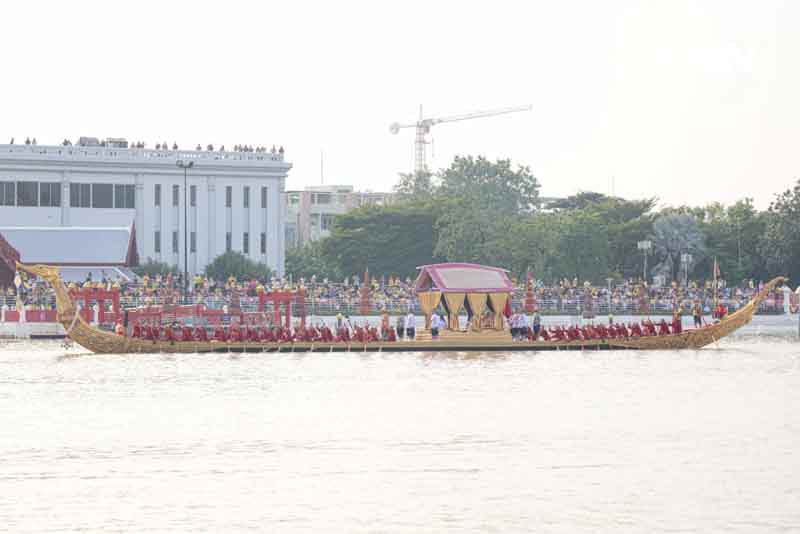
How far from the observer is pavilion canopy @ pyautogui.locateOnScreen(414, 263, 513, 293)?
6400 centimetres

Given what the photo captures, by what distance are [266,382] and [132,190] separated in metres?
49.1

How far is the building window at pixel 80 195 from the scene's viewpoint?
96.9 meters

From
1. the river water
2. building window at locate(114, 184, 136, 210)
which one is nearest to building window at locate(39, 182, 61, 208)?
building window at locate(114, 184, 136, 210)

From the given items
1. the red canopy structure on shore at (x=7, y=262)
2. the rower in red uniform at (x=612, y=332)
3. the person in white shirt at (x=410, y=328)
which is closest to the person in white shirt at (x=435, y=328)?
the person in white shirt at (x=410, y=328)

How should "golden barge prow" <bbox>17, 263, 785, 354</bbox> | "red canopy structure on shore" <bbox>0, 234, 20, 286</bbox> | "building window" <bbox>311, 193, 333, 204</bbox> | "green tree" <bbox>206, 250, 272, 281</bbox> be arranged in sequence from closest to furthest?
1. "golden barge prow" <bbox>17, 263, 785, 354</bbox>
2. "red canopy structure on shore" <bbox>0, 234, 20, 286</bbox>
3. "green tree" <bbox>206, 250, 272, 281</bbox>
4. "building window" <bbox>311, 193, 333, 204</bbox>

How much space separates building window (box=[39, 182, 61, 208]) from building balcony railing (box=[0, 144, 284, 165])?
1746 millimetres

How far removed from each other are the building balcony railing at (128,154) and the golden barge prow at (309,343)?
3442 centimetres

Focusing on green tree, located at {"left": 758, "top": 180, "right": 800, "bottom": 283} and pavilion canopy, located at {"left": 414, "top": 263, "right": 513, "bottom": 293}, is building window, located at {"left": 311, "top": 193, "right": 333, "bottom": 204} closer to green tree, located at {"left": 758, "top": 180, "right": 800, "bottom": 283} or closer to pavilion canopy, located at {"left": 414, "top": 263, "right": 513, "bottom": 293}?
green tree, located at {"left": 758, "top": 180, "right": 800, "bottom": 283}

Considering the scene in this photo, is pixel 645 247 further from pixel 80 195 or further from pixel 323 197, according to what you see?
pixel 323 197

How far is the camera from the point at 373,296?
84.7 meters

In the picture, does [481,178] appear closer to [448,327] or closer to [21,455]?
[448,327]

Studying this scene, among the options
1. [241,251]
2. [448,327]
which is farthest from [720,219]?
[448,327]

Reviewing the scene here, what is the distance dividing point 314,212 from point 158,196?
195ft

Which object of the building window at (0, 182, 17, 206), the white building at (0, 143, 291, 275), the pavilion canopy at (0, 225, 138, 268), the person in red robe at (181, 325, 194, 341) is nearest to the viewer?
the person in red robe at (181, 325, 194, 341)
